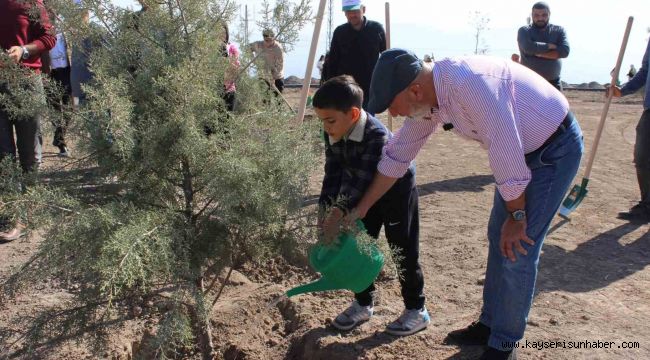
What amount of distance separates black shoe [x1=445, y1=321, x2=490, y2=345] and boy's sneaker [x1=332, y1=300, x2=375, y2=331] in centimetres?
48

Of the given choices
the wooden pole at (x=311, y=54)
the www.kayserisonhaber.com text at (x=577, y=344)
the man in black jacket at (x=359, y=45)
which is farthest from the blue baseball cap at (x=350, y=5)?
the www.kayserisonhaber.com text at (x=577, y=344)

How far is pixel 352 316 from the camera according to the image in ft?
11.2

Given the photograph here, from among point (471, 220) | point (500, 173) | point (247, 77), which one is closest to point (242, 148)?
point (247, 77)

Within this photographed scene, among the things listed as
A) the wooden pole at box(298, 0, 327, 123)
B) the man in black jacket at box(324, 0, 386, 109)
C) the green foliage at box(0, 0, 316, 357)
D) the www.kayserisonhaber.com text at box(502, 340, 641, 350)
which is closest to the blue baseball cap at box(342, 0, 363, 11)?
the man in black jacket at box(324, 0, 386, 109)

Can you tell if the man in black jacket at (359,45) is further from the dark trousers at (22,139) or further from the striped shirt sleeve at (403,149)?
the striped shirt sleeve at (403,149)

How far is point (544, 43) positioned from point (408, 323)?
441cm

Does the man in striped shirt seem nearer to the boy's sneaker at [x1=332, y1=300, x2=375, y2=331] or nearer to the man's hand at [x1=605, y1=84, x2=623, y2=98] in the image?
the boy's sneaker at [x1=332, y1=300, x2=375, y2=331]

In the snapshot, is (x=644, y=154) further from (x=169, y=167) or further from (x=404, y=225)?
(x=169, y=167)

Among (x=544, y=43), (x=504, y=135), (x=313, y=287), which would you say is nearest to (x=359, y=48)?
(x=544, y=43)

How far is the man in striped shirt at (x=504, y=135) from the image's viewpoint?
94.7 inches

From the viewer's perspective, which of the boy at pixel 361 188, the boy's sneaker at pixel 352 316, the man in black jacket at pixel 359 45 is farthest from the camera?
the man in black jacket at pixel 359 45

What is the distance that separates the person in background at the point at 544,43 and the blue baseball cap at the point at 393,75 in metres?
4.59

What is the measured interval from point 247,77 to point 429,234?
8.66 ft

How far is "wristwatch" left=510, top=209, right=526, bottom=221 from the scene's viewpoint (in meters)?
2.58
